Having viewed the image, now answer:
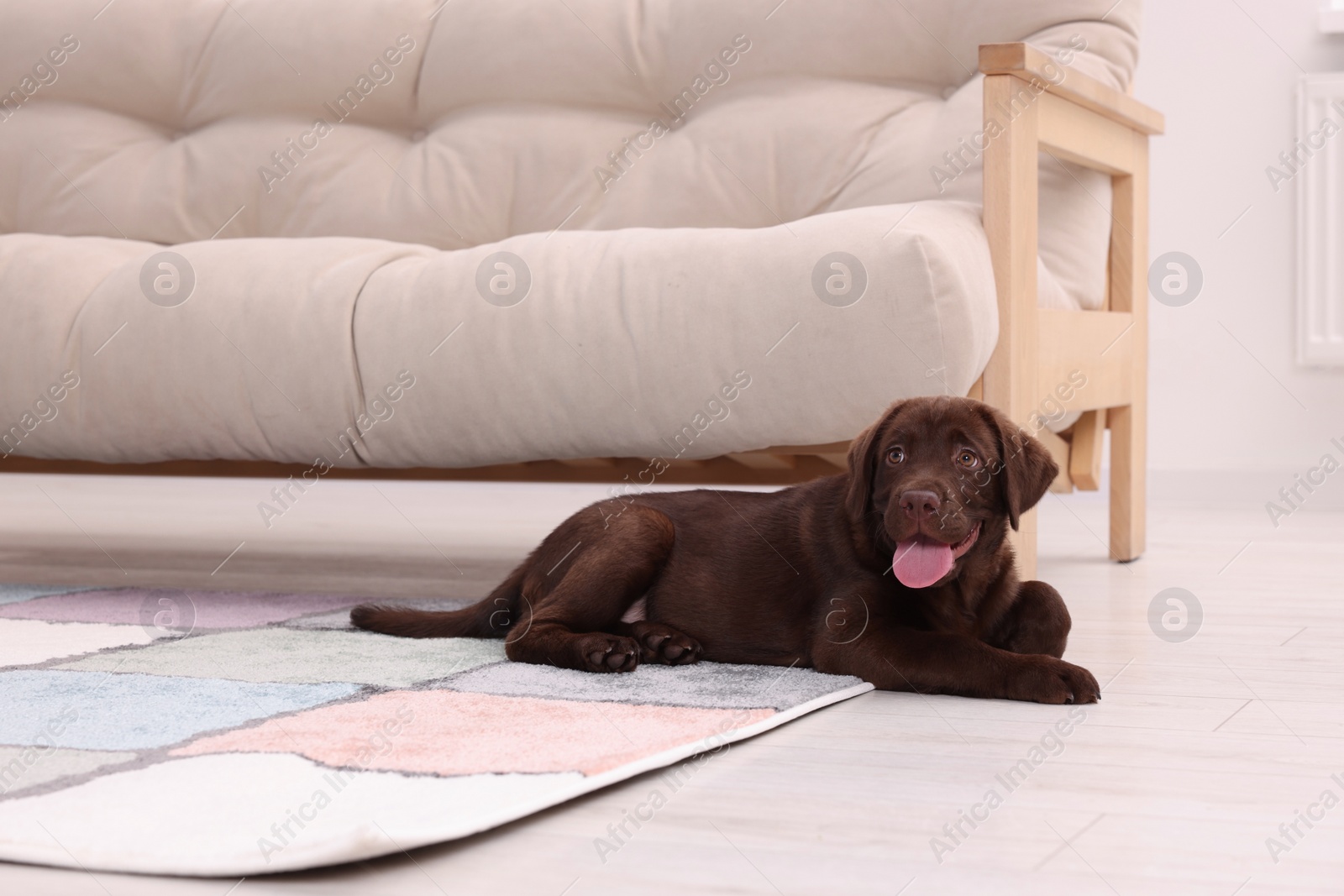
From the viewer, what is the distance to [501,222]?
3020mm

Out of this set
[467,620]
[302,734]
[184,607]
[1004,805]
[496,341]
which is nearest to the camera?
[1004,805]

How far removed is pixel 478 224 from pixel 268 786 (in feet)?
6.75

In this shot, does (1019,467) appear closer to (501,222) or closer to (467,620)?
(467,620)

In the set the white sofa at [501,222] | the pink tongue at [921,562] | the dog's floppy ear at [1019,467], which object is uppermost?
the white sofa at [501,222]

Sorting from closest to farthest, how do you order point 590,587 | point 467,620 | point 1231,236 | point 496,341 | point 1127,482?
1. point 590,587
2. point 467,620
3. point 496,341
4. point 1127,482
5. point 1231,236

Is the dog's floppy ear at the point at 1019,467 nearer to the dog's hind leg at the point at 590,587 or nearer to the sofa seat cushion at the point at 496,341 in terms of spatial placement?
the sofa seat cushion at the point at 496,341

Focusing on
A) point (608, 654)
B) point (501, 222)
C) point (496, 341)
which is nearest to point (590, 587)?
point (608, 654)

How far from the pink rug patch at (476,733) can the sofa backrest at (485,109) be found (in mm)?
1443

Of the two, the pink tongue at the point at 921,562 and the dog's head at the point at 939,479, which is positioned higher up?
the dog's head at the point at 939,479

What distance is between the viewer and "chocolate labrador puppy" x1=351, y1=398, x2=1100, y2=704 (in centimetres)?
157

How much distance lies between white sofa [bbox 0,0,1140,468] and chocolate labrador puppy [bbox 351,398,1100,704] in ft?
0.73

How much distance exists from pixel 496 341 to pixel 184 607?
71 centimetres

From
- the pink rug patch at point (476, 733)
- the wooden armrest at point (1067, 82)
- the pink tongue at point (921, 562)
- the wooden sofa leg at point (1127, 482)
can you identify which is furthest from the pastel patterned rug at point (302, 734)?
the wooden sofa leg at point (1127, 482)

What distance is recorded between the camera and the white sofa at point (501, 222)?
77.5 inches
